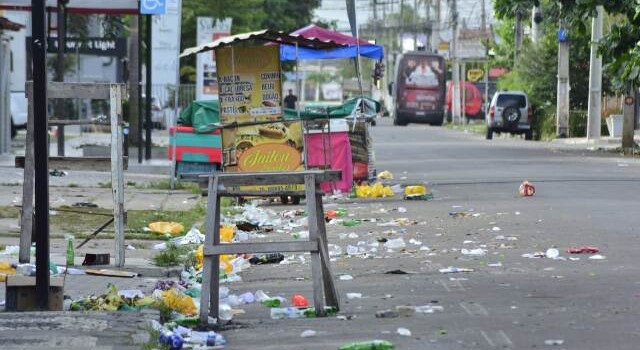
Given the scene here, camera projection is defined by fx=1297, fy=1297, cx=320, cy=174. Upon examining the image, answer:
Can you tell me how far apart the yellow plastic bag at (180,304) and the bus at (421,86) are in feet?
214

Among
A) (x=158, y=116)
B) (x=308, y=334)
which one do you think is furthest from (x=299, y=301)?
(x=158, y=116)

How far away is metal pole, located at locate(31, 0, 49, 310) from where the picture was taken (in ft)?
29.2

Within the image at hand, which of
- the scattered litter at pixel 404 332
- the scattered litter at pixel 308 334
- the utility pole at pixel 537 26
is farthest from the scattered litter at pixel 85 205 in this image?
the utility pole at pixel 537 26

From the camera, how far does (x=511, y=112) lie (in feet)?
163

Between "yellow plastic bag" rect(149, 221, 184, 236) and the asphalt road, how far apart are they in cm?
184

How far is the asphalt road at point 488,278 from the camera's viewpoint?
7.98 metres

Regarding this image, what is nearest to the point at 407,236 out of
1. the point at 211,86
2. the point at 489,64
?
the point at 211,86

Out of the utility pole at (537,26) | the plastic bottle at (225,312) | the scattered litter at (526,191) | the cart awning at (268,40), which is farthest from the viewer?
the utility pole at (537,26)

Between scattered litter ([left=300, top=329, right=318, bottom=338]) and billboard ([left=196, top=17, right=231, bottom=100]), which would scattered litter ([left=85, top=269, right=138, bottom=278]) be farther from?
billboard ([left=196, top=17, right=231, bottom=100])

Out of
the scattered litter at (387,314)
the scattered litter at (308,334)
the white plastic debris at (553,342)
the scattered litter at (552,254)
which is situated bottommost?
the scattered litter at (308,334)

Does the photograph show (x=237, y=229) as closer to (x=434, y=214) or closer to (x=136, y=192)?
(x=434, y=214)

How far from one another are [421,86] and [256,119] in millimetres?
55407

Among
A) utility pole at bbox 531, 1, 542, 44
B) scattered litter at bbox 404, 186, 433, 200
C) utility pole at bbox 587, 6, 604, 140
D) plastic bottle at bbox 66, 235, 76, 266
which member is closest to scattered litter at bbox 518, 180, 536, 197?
scattered litter at bbox 404, 186, 433, 200

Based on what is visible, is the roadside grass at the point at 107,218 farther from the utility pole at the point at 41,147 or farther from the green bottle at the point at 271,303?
the utility pole at the point at 41,147
